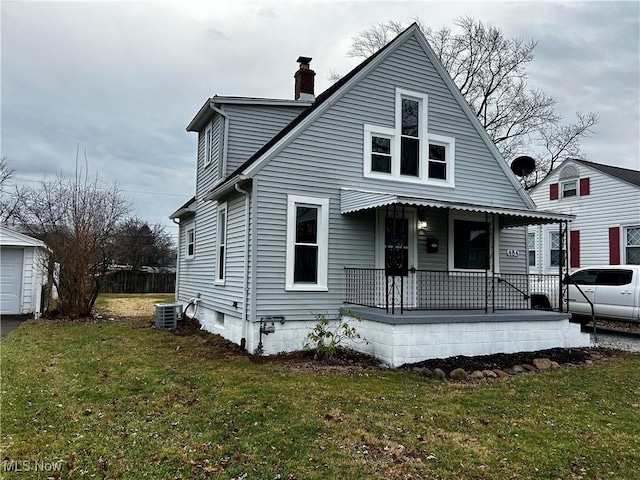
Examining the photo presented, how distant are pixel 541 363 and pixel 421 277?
305cm

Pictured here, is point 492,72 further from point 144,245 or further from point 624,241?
point 144,245

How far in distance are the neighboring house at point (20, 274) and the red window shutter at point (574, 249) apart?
19.4 meters

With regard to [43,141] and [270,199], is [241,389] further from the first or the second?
[43,141]

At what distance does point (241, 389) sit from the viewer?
6301 mm

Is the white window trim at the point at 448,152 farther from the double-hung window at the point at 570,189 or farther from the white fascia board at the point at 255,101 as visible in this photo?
the double-hung window at the point at 570,189

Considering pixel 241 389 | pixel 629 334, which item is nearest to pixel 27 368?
pixel 241 389

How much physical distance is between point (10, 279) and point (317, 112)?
39.4ft

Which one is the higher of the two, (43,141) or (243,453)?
(43,141)

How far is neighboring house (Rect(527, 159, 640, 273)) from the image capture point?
52.0 feet

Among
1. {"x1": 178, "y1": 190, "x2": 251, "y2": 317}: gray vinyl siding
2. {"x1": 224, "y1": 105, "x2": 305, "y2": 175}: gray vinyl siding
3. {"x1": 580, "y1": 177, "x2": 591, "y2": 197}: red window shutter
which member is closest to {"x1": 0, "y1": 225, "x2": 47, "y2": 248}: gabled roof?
{"x1": 178, "y1": 190, "x2": 251, "y2": 317}: gray vinyl siding

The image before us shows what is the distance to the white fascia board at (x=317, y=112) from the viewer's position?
29.0 ft

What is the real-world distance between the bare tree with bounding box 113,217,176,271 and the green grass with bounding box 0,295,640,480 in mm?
27839

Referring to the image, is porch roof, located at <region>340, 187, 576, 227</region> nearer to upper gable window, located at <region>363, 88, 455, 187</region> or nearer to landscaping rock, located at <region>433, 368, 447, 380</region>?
upper gable window, located at <region>363, 88, 455, 187</region>

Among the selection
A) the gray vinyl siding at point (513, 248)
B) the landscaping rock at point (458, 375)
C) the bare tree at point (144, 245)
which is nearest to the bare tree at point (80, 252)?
the landscaping rock at point (458, 375)
